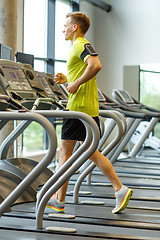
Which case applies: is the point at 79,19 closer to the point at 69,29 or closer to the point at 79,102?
the point at 69,29

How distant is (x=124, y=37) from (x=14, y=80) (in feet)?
24.1

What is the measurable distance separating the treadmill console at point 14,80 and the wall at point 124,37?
677 cm

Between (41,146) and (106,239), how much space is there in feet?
18.8

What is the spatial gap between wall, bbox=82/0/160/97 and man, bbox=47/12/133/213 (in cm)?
703

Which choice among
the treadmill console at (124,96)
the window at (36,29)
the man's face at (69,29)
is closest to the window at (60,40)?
the window at (36,29)

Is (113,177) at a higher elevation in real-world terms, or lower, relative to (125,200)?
higher

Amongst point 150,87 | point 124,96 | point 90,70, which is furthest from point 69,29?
point 150,87

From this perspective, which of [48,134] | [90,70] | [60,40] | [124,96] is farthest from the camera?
[60,40]

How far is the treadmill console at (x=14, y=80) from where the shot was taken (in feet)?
10.7

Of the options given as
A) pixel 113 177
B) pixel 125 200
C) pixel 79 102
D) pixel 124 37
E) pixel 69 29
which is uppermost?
pixel 124 37

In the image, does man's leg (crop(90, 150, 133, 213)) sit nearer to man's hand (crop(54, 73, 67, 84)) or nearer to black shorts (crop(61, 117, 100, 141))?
black shorts (crop(61, 117, 100, 141))

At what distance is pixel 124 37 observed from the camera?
33.9 feet

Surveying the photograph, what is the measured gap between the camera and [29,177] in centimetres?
238

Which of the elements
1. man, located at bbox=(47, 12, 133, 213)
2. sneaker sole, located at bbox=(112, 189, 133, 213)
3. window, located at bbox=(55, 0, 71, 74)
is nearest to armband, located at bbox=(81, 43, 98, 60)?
man, located at bbox=(47, 12, 133, 213)
